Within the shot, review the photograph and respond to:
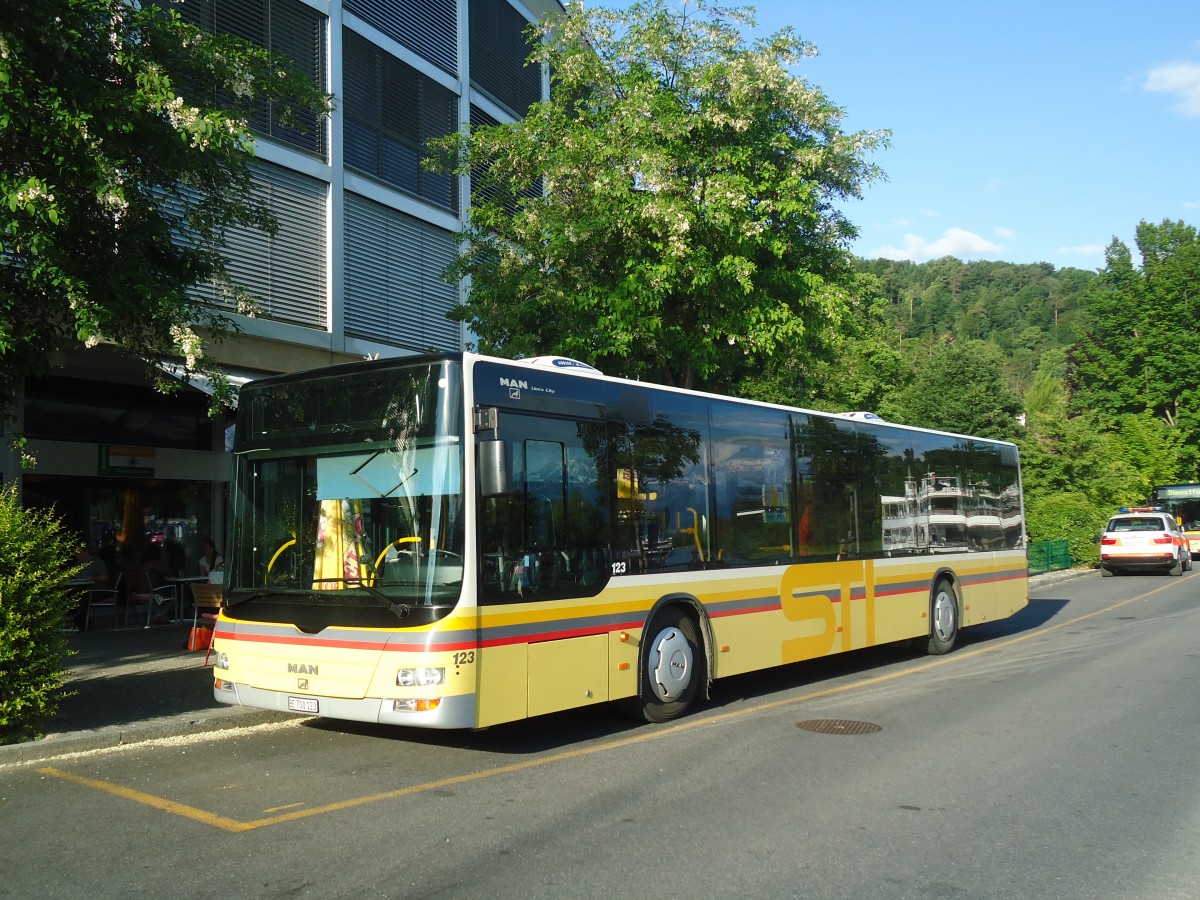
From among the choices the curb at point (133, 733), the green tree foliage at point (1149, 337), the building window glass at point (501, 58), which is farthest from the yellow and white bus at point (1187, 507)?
the curb at point (133, 733)

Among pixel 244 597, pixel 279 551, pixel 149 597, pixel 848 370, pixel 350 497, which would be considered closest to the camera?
pixel 350 497

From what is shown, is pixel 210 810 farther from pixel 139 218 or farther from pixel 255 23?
pixel 255 23

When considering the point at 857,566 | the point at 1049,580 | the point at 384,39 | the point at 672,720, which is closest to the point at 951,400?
the point at 1049,580

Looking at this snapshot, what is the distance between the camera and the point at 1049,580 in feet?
98.3

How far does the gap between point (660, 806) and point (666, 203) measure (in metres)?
9.34

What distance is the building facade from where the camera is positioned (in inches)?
643

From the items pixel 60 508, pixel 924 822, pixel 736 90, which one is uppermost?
pixel 736 90

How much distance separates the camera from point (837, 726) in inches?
362

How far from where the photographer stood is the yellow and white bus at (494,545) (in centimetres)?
741

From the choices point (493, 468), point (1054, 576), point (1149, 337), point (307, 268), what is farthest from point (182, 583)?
point (1149, 337)

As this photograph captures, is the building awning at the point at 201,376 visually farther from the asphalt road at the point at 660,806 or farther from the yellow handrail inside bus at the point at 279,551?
the asphalt road at the point at 660,806

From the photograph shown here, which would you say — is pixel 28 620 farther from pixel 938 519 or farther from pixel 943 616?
pixel 943 616

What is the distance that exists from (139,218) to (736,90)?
8422 mm

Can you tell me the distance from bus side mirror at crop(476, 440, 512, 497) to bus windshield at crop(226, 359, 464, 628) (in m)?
0.16
